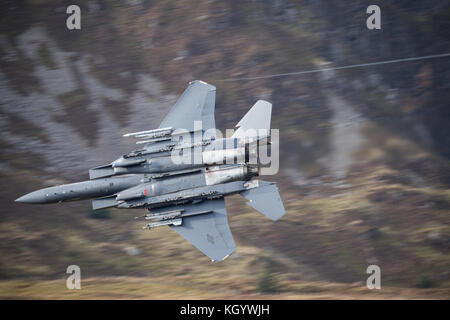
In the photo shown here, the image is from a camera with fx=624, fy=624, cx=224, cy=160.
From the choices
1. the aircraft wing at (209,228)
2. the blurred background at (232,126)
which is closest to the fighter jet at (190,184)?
the aircraft wing at (209,228)

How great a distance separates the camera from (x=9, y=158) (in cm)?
3866

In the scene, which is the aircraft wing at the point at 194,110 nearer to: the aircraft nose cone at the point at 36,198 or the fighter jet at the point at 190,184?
the fighter jet at the point at 190,184

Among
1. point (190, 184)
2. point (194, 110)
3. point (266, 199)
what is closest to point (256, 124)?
point (194, 110)

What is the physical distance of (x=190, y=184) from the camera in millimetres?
26938

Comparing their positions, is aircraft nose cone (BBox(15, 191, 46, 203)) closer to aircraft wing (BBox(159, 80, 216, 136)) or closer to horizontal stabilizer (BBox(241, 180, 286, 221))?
aircraft wing (BBox(159, 80, 216, 136))

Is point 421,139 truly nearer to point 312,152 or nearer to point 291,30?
point 312,152

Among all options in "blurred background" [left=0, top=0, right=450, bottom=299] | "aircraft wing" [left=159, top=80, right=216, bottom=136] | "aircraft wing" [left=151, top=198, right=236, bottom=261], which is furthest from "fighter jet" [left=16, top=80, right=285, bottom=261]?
"blurred background" [left=0, top=0, right=450, bottom=299]

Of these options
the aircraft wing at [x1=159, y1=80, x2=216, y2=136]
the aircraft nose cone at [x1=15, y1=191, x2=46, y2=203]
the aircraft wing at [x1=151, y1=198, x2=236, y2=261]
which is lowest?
the aircraft wing at [x1=151, y1=198, x2=236, y2=261]

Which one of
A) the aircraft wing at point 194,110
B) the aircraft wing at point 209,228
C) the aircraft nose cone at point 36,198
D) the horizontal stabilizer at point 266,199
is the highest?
the aircraft wing at point 194,110

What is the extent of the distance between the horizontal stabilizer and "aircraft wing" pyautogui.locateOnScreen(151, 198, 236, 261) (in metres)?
1.39

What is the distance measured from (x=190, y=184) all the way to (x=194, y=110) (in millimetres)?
3759

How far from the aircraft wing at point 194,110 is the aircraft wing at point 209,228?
3605 millimetres

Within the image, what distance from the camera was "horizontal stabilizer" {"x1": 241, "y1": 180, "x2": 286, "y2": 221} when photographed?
26.2 meters

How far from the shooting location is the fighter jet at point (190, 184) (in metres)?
26.6
